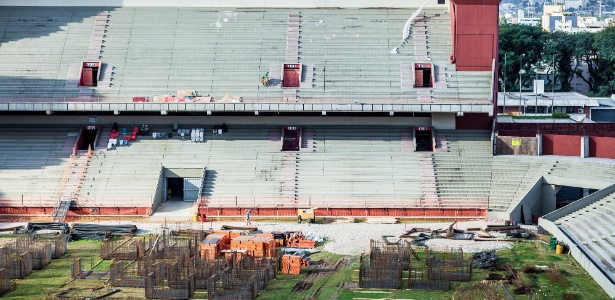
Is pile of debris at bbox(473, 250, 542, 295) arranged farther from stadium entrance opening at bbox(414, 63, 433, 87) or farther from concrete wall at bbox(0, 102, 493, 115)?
stadium entrance opening at bbox(414, 63, 433, 87)

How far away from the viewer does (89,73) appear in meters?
65.5

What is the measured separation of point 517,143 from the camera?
201ft

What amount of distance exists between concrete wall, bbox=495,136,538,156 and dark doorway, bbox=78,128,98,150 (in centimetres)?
2265

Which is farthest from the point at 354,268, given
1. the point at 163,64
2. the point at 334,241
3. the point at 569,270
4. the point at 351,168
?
the point at 163,64

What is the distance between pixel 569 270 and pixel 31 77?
1345 inches

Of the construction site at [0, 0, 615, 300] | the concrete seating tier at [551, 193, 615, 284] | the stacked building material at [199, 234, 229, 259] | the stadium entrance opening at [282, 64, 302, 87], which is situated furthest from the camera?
the stadium entrance opening at [282, 64, 302, 87]

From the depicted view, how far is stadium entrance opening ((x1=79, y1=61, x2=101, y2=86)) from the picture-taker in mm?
65125

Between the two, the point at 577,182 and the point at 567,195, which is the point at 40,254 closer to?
the point at 577,182

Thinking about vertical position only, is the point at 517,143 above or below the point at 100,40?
below

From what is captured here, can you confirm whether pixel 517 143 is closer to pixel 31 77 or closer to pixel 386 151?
pixel 386 151

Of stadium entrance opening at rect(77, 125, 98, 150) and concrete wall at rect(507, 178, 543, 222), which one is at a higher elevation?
stadium entrance opening at rect(77, 125, 98, 150)

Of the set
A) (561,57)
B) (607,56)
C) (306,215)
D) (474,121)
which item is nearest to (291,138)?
(306,215)

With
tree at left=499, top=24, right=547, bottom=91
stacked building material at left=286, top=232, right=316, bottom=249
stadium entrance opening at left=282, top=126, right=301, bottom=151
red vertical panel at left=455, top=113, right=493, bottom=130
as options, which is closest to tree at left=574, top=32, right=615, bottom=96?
tree at left=499, top=24, right=547, bottom=91

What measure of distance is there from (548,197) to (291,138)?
14578 mm
